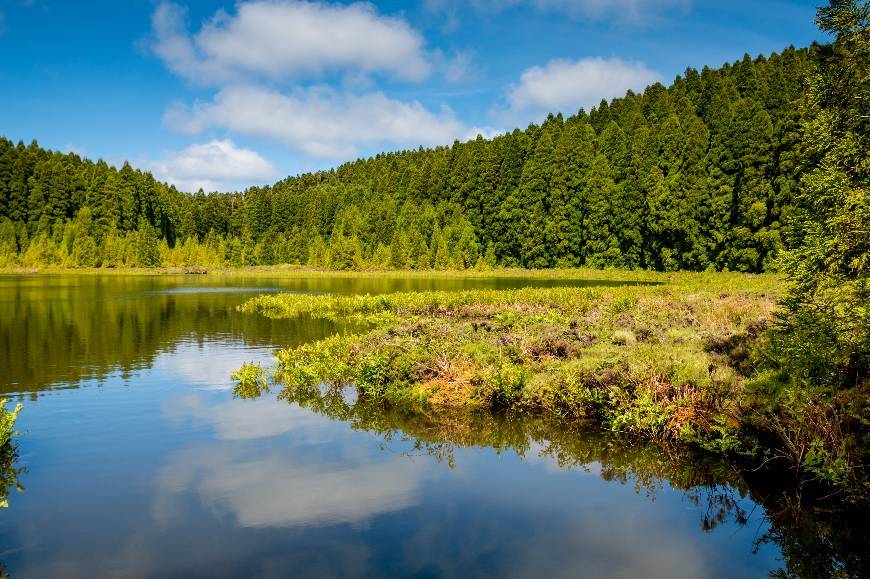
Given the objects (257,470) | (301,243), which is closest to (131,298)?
(257,470)

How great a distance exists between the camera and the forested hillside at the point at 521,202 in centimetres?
6325

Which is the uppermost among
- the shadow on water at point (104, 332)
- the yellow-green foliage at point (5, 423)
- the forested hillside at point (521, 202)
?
the forested hillside at point (521, 202)

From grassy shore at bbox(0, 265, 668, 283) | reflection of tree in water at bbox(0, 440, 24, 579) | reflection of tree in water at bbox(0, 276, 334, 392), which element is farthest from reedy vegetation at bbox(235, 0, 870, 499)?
grassy shore at bbox(0, 265, 668, 283)

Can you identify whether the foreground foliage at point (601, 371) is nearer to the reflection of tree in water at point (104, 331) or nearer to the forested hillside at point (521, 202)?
the reflection of tree in water at point (104, 331)

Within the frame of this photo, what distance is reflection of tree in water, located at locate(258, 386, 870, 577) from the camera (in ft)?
28.2

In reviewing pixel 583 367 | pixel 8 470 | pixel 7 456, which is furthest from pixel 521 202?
pixel 8 470

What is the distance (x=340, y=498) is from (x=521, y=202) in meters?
81.0

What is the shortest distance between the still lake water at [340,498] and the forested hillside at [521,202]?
4463 cm

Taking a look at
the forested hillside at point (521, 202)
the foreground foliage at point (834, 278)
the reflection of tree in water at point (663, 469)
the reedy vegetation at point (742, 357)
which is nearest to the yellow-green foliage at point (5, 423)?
the reflection of tree in water at point (663, 469)

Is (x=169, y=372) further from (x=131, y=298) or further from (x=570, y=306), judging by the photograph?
(x=131, y=298)

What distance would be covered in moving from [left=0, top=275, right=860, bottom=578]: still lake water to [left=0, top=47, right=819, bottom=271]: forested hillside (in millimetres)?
44633

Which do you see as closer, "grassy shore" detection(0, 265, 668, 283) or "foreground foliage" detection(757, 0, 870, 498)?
"foreground foliage" detection(757, 0, 870, 498)

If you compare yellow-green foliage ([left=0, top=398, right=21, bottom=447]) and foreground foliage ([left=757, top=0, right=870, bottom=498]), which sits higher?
foreground foliage ([left=757, top=0, right=870, bottom=498])

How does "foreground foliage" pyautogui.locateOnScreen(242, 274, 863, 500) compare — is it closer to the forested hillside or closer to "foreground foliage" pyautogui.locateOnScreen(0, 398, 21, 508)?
"foreground foliage" pyautogui.locateOnScreen(0, 398, 21, 508)
